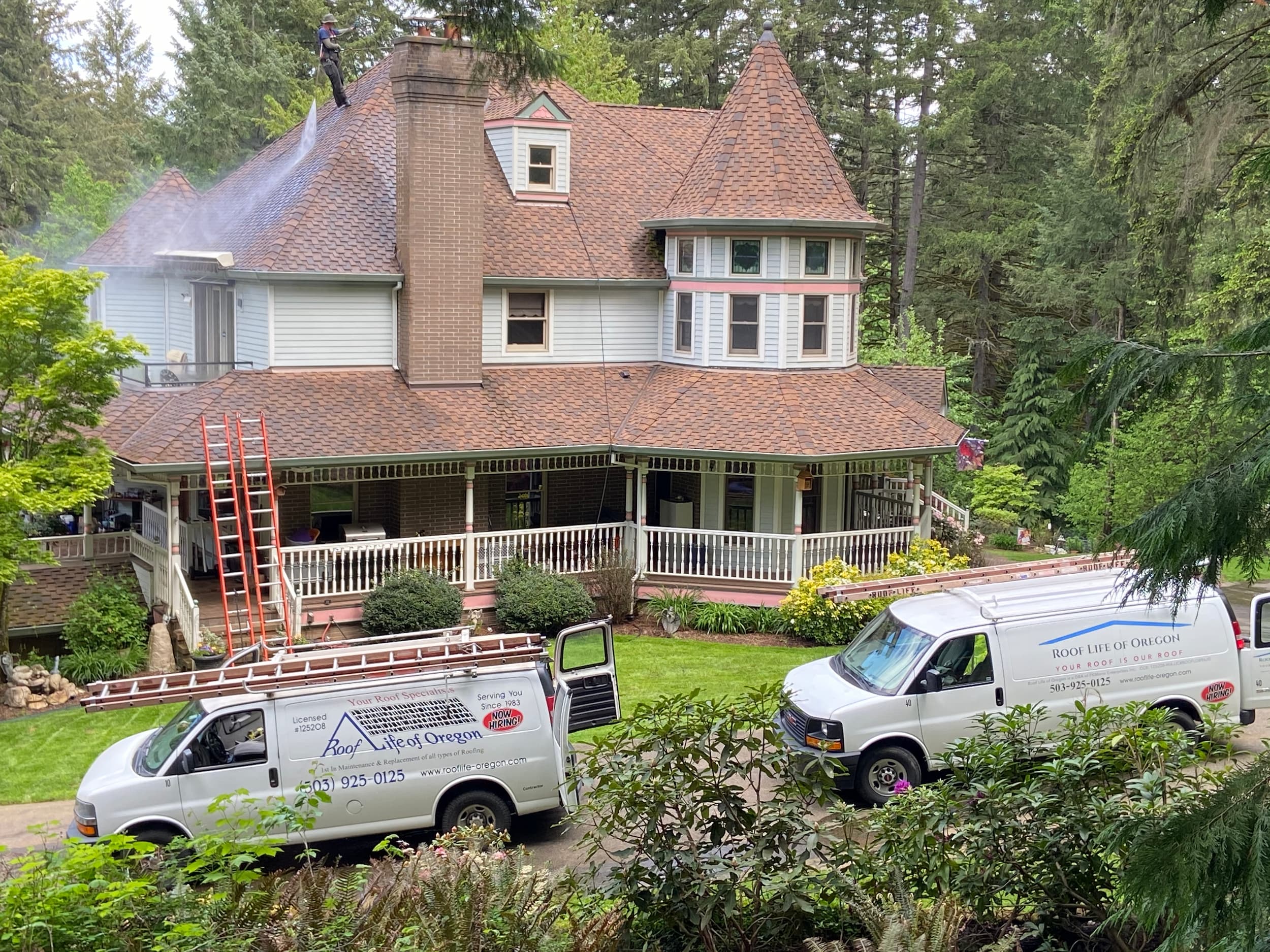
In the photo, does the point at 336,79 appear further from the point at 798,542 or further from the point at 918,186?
the point at 918,186

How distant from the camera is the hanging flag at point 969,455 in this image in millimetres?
35625

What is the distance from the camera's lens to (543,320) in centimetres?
2580

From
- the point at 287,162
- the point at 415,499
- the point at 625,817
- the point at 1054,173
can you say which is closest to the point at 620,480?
the point at 415,499

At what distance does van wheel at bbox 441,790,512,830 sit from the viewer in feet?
43.5

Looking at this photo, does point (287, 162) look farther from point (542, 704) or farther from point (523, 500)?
point (542, 704)

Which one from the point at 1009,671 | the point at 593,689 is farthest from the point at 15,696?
the point at 1009,671

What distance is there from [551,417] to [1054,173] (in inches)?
986

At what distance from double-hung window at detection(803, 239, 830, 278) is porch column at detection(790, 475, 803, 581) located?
435 centimetres

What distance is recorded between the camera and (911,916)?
767 cm

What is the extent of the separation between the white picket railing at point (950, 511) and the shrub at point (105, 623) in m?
15.2

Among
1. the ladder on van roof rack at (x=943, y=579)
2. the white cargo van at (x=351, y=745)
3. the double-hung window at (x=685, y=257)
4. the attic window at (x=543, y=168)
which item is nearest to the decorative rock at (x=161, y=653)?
the white cargo van at (x=351, y=745)

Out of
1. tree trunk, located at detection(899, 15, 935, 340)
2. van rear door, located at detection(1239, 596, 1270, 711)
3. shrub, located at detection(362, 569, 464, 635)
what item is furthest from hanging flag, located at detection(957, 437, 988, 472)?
van rear door, located at detection(1239, 596, 1270, 711)

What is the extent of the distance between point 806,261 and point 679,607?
23.6 ft

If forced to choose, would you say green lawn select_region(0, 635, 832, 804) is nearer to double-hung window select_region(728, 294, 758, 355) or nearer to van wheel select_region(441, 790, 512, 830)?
van wheel select_region(441, 790, 512, 830)
